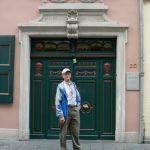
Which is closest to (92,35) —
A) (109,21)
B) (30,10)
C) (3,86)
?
(109,21)

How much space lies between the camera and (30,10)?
12.1m

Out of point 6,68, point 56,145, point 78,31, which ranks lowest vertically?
point 56,145

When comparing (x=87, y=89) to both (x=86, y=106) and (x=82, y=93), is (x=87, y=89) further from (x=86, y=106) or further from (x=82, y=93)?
(x=86, y=106)

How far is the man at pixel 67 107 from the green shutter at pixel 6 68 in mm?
2244

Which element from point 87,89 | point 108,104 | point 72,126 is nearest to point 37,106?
point 87,89

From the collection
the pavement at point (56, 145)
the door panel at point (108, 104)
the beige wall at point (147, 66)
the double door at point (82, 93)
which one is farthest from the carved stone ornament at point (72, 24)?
the pavement at point (56, 145)

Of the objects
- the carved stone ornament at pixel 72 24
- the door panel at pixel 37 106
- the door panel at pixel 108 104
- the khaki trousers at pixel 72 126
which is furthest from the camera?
the door panel at pixel 37 106

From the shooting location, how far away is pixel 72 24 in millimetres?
11844

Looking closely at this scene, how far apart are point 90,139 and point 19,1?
4.07 m

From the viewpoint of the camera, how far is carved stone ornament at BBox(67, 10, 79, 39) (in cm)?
1183

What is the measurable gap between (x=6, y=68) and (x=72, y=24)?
2051 mm

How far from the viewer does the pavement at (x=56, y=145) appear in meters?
11.2

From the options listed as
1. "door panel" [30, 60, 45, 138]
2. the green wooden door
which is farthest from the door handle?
"door panel" [30, 60, 45, 138]

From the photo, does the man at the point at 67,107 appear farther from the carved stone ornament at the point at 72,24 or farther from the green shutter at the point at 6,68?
the green shutter at the point at 6,68
